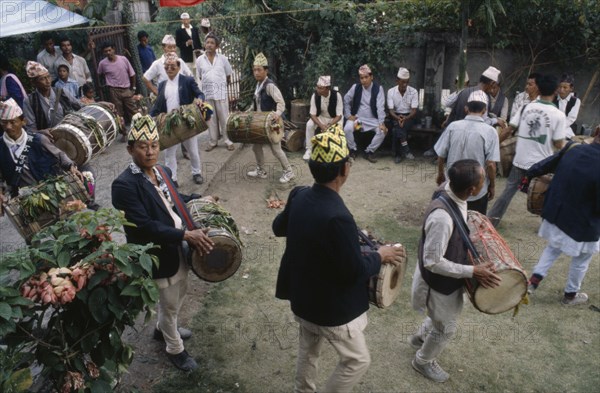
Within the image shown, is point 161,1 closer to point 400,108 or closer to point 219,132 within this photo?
point 219,132

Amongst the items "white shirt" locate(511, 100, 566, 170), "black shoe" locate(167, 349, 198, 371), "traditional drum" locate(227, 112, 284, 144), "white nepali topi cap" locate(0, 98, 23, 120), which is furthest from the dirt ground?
"white nepali topi cap" locate(0, 98, 23, 120)

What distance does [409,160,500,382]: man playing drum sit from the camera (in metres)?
3.50

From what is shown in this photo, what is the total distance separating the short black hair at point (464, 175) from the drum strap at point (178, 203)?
2.12 meters

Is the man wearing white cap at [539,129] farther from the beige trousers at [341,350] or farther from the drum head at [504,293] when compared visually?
the beige trousers at [341,350]

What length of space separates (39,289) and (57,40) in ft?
32.8

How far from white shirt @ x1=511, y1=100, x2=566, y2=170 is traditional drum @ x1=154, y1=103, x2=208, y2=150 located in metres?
4.26

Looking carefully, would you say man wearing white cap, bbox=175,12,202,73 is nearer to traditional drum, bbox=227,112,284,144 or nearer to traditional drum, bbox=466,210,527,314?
traditional drum, bbox=227,112,284,144

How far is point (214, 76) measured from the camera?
9.02 meters

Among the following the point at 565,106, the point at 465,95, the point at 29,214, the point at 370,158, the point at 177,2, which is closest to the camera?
the point at 29,214

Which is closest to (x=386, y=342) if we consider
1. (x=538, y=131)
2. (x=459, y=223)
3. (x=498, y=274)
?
(x=498, y=274)

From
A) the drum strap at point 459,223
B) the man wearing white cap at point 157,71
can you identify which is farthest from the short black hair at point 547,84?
the man wearing white cap at point 157,71

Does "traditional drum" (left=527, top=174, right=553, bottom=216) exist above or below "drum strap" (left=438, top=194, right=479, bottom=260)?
below

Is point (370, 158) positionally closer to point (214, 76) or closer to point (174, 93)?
point (214, 76)

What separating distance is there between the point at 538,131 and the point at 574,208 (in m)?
1.52
